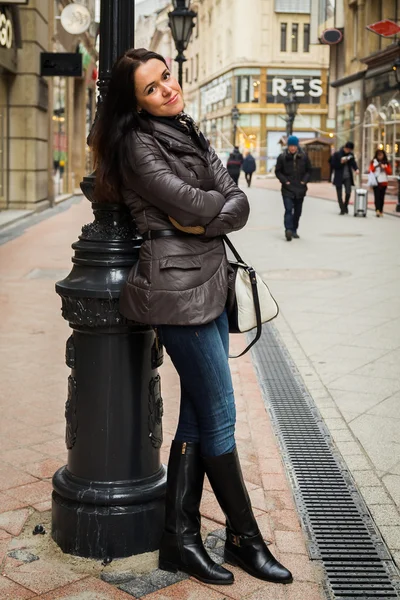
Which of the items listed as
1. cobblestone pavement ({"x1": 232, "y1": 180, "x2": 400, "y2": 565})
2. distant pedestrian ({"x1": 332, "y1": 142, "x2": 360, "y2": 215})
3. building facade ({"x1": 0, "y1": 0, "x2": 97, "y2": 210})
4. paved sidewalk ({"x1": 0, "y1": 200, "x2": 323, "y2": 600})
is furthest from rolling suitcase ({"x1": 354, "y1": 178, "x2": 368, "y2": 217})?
paved sidewalk ({"x1": 0, "y1": 200, "x2": 323, "y2": 600})

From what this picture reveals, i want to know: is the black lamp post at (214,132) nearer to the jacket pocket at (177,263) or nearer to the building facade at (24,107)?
the building facade at (24,107)

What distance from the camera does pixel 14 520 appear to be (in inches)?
156

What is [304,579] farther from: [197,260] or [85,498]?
[197,260]

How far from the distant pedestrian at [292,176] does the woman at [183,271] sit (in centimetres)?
1303

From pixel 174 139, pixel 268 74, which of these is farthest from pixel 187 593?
pixel 268 74

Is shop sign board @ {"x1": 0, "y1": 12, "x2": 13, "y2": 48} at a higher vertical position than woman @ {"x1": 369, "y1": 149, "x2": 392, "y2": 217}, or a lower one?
higher

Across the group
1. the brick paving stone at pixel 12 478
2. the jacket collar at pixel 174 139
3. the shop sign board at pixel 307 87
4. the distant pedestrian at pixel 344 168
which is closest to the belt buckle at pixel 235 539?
the brick paving stone at pixel 12 478

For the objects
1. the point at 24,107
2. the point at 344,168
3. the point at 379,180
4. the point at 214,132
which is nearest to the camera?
the point at 24,107

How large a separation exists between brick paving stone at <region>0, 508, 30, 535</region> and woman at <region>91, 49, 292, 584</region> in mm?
704

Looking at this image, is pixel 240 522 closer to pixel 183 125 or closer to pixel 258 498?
pixel 258 498

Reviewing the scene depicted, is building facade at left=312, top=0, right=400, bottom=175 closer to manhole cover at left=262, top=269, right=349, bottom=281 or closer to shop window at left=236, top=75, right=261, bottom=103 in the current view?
manhole cover at left=262, top=269, right=349, bottom=281

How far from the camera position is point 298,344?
7941mm

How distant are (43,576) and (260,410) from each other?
2.56 metres

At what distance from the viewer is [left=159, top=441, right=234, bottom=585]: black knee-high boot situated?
3.48 metres
